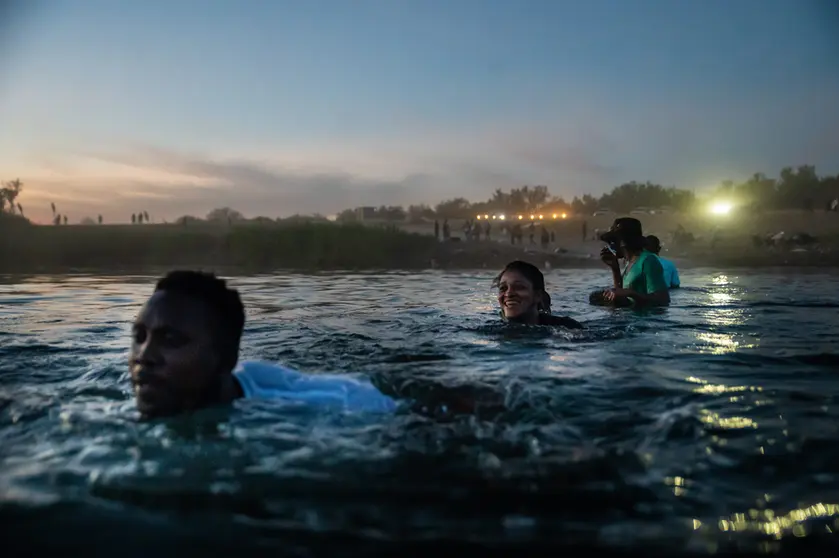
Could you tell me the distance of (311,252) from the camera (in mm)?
42562

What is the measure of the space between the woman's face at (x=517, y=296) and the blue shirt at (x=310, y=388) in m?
3.68

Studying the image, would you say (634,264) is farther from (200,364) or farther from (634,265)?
(200,364)

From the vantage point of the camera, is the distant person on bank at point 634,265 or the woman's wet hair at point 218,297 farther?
the distant person on bank at point 634,265

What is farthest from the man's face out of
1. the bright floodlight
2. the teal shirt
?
the bright floodlight

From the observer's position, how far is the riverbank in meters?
37.6

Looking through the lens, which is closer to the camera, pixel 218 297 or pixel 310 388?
pixel 218 297

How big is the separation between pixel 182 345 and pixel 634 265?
27.0 ft

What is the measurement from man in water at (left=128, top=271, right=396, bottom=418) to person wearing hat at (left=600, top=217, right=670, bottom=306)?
677cm

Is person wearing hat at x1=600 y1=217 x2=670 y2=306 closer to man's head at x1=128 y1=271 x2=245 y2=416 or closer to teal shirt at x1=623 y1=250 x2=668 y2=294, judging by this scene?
teal shirt at x1=623 y1=250 x2=668 y2=294

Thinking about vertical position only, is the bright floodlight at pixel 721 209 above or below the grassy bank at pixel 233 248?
above

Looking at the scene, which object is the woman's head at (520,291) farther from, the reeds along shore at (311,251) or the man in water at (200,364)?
the reeds along shore at (311,251)

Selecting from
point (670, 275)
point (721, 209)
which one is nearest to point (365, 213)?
point (721, 209)

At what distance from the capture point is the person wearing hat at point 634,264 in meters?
10.3

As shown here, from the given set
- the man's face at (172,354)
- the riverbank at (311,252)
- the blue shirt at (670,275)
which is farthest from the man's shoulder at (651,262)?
the riverbank at (311,252)
